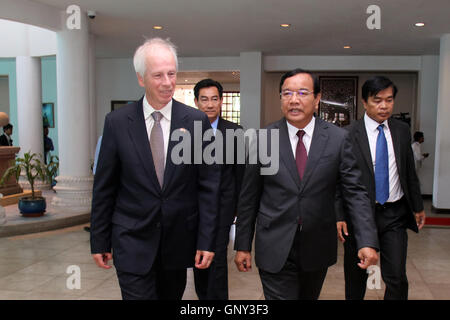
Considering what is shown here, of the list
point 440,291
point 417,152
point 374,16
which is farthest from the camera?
point 417,152

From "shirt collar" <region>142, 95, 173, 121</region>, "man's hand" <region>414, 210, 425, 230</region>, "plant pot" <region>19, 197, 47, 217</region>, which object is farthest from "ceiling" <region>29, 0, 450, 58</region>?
"shirt collar" <region>142, 95, 173, 121</region>

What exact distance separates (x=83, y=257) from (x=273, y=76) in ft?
29.8

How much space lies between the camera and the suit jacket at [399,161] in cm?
315

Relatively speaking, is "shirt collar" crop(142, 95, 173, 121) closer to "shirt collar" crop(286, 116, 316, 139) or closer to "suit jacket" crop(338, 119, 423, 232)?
"shirt collar" crop(286, 116, 316, 139)

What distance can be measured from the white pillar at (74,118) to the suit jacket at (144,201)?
5653 mm

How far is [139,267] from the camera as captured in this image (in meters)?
2.19

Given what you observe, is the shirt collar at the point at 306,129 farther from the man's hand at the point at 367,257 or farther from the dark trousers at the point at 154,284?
the dark trousers at the point at 154,284

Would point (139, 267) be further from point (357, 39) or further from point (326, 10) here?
point (357, 39)

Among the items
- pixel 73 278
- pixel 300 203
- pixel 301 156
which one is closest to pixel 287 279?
pixel 300 203

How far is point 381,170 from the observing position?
3.16 metres

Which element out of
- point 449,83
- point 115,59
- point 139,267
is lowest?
point 139,267

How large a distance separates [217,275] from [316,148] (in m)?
1.22

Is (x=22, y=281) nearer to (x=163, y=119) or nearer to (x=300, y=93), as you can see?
(x=163, y=119)

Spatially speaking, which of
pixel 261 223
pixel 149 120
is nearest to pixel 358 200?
pixel 261 223
